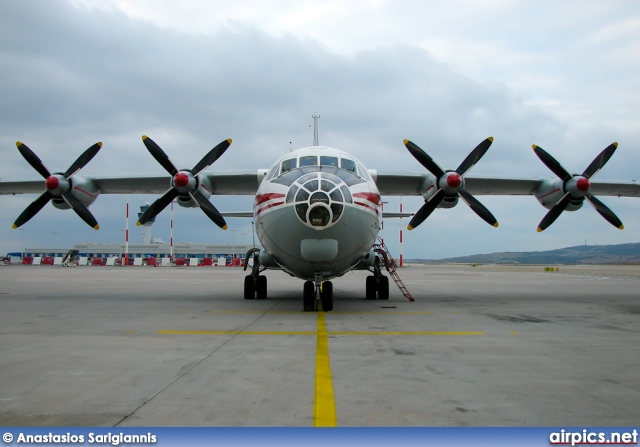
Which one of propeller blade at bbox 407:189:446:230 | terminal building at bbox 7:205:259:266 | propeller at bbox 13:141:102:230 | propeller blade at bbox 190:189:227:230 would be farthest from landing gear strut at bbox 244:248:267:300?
terminal building at bbox 7:205:259:266

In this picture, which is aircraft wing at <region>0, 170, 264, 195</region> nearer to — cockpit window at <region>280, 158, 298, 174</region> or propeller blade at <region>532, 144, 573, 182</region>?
cockpit window at <region>280, 158, 298, 174</region>

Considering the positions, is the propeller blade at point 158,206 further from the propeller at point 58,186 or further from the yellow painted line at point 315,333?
the yellow painted line at point 315,333

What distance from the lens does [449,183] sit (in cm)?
1523

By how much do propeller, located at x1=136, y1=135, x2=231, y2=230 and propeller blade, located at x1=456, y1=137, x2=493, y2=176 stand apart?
7621 millimetres

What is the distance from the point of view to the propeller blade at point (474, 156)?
15734 mm

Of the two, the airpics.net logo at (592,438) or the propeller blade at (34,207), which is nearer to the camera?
the airpics.net logo at (592,438)

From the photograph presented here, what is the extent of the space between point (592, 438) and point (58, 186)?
17.2 meters

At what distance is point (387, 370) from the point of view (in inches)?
236

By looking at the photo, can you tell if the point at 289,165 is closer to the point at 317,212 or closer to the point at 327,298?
the point at 317,212

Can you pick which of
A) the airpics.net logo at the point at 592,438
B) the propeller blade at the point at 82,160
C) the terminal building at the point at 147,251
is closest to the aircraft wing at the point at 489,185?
the propeller blade at the point at 82,160

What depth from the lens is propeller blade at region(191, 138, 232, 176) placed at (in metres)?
16.0

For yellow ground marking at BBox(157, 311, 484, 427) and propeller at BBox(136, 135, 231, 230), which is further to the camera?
propeller at BBox(136, 135, 231, 230)

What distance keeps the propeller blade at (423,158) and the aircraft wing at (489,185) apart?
118cm

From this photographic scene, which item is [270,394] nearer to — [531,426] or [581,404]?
[531,426]
